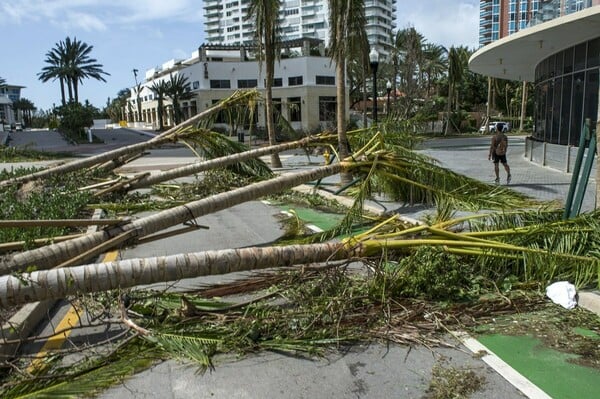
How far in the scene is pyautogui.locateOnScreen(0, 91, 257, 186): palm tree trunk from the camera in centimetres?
1212

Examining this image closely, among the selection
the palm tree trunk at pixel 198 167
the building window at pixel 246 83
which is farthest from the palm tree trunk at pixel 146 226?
the building window at pixel 246 83

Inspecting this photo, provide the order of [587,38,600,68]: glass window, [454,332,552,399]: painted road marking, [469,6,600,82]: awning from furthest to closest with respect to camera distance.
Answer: [587,38,600,68]: glass window → [469,6,600,82]: awning → [454,332,552,399]: painted road marking

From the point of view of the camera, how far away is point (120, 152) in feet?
42.4

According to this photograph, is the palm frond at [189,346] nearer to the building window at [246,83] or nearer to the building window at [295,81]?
the building window at [295,81]

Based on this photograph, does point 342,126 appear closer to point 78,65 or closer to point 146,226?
point 146,226

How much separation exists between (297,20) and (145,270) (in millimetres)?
169617

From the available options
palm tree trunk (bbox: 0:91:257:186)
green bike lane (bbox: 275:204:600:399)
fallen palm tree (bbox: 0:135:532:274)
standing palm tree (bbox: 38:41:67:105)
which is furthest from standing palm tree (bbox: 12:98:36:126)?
green bike lane (bbox: 275:204:600:399)

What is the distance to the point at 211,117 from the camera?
1373 centimetres

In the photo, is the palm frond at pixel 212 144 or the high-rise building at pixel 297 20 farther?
the high-rise building at pixel 297 20

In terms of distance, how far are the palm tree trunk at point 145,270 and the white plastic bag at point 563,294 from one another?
2.17 metres

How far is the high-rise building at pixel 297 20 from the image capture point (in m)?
152

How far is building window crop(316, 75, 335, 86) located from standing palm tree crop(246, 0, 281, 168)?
36.4 meters

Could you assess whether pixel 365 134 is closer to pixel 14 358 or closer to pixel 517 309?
pixel 517 309

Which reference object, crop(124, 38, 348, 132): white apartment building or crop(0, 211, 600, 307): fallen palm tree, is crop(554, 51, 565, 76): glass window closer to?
crop(0, 211, 600, 307): fallen palm tree
